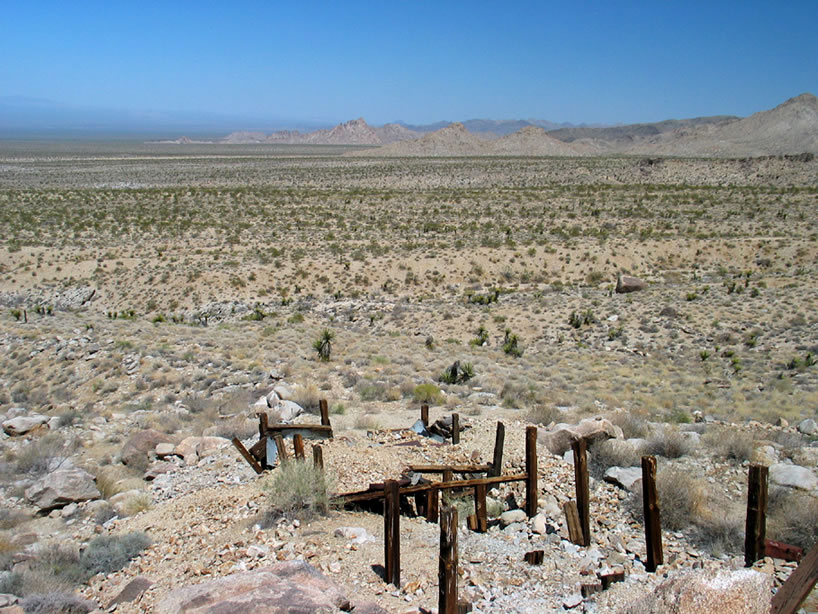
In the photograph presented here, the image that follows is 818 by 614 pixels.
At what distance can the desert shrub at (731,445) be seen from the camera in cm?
820

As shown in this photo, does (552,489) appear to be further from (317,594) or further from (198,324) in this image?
(198,324)

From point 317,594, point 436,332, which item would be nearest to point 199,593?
point 317,594

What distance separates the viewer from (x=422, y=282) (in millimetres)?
27234

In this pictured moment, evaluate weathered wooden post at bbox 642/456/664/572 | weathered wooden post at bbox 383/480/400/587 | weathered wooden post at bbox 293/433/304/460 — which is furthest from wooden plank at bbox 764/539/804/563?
weathered wooden post at bbox 293/433/304/460

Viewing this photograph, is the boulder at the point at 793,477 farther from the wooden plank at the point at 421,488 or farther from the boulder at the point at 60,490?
the boulder at the point at 60,490

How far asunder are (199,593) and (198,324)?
18.5m

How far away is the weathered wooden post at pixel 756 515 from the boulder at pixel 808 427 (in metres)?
5.59

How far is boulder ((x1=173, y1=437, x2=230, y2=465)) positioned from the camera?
948 centimetres

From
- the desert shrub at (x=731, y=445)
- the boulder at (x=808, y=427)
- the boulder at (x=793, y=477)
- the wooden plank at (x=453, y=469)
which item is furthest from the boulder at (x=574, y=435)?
the boulder at (x=808, y=427)

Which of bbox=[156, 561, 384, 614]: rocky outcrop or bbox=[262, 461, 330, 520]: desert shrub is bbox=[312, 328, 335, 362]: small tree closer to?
bbox=[262, 461, 330, 520]: desert shrub

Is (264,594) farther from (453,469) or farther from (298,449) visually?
(453,469)

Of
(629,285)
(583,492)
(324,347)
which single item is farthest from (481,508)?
(629,285)

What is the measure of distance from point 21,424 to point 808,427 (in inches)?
534

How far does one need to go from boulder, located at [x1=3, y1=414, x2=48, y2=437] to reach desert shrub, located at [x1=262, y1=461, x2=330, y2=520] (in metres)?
6.77
